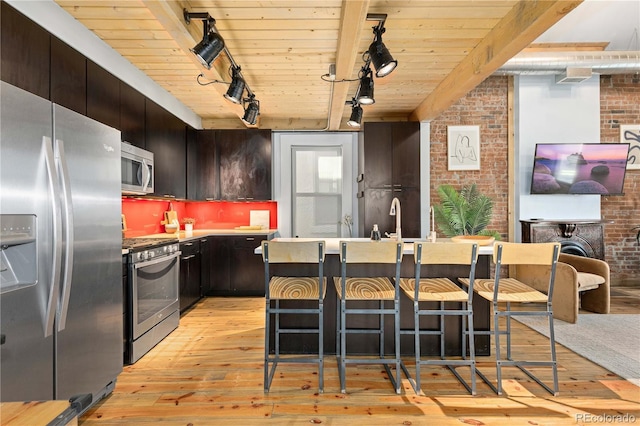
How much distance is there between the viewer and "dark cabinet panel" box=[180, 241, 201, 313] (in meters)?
4.12

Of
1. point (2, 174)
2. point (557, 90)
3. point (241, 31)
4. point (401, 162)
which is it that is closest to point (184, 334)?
point (2, 174)

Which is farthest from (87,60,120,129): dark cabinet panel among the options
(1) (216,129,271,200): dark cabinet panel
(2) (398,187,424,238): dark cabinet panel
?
(2) (398,187,424,238): dark cabinet panel

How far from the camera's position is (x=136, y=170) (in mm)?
3307

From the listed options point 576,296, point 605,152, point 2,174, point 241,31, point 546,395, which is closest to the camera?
point 2,174

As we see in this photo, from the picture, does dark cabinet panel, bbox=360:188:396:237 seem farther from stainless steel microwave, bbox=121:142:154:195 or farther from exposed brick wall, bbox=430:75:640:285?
stainless steel microwave, bbox=121:142:154:195

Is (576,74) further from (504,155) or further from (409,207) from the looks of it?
(409,207)

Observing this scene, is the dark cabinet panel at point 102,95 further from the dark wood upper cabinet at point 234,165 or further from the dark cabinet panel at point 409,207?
the dark cabinet panel at point 409,207

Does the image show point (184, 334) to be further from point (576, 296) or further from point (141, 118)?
point (576, 296)

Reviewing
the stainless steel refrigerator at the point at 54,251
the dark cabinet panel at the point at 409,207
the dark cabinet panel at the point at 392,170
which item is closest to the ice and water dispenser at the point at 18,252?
the stainless steel refrigerator at the point at 54,251

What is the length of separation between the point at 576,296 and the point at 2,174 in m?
4.87

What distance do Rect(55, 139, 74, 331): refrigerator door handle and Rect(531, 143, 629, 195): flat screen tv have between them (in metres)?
5.91

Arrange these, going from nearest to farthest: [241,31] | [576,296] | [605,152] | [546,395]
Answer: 1. [546,395]
2. [241,31]
3. [576,296]
4. [605,152]

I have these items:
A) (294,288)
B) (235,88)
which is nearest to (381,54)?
(235,88)

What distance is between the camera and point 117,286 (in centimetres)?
244
